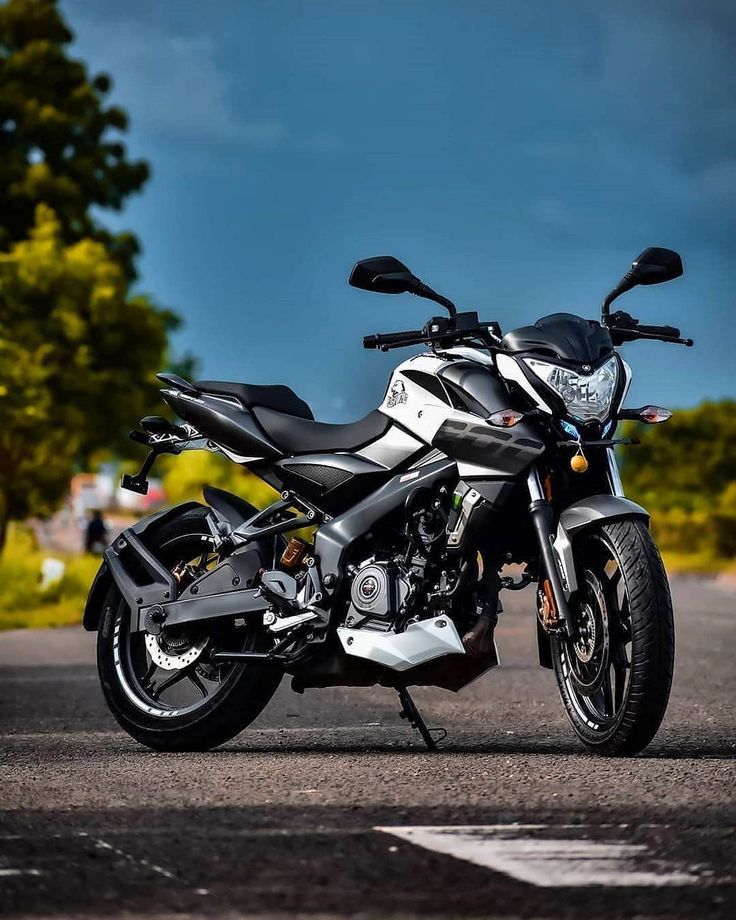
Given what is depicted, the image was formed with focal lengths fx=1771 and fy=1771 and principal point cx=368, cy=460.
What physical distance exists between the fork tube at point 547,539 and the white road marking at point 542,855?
5.36 feet

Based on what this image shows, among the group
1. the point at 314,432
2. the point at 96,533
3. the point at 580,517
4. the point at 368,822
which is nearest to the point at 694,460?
the point at 96,533

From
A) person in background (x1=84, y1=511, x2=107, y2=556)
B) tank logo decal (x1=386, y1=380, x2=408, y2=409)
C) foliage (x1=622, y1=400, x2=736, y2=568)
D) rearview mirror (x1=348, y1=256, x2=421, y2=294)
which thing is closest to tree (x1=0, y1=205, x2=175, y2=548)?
person in background (x1=84, y1=511, x2=107, y2=556)

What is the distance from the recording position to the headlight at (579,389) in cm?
668

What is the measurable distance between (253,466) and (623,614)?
1.85 meters

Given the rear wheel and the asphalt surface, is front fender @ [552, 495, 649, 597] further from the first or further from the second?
the rear wheel

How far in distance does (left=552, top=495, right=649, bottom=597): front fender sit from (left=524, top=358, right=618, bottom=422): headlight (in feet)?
1.05

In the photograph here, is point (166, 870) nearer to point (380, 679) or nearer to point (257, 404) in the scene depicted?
point (380, 679)

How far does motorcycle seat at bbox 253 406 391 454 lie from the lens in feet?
23.9

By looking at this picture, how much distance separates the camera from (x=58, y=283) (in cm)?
3231

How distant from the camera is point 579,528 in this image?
21.7ft

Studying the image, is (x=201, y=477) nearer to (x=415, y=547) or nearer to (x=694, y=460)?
(x=694, y=460)

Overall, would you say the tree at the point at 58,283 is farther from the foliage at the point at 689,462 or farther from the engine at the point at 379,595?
the foliage at the point at 689,462

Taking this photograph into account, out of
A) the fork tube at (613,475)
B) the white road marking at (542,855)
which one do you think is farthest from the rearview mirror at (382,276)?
the white road marking at (542,855)

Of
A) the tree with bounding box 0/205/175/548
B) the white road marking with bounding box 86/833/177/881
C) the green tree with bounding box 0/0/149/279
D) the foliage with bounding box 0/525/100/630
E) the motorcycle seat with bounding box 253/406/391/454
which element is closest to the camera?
the white road marking with bounding box 86/833/177/881
